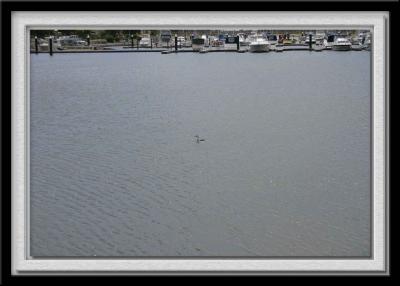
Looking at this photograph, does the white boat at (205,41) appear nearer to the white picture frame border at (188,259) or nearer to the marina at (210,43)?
the marina at (210,43)

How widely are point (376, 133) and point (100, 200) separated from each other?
278 inches

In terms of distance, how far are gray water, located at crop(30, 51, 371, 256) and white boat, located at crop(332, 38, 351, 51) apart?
18.9 ft

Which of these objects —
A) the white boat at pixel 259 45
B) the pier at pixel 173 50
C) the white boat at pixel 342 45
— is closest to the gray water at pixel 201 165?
the white boat at pixel 259 45

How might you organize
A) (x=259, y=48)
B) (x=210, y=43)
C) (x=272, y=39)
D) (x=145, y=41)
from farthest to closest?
(x=145, y=41)
(x=210, y=43)
(x=272, y=39)
(x=259, y=48)

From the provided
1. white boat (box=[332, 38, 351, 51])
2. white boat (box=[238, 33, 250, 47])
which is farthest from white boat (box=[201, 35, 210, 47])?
white boat (box=[332, 38, 351, 51])

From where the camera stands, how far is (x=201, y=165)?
36.4 ft

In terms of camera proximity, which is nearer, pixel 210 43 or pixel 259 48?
pixel 259 48

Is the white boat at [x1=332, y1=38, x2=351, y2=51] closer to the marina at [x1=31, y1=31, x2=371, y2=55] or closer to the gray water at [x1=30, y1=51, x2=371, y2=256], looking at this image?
the marina at [x1=31, y1=31, x2=371, y2=55]

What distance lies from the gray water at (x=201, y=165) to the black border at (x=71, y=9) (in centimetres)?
97

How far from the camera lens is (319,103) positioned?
1750 centimetres

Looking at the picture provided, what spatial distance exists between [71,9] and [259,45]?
83.4 feet

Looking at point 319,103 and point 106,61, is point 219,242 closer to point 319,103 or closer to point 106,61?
point 319,103

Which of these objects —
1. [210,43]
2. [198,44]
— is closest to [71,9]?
[198,44]

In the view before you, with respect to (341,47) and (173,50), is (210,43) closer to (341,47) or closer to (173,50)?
(173,50)
